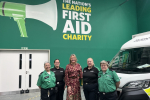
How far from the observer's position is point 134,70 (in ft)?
10.4

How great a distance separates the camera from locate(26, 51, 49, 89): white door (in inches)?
258

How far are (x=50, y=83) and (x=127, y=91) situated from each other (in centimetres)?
176

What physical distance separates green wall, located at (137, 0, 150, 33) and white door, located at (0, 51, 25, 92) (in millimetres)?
7834

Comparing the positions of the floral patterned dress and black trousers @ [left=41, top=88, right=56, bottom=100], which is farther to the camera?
the floral patterned dress

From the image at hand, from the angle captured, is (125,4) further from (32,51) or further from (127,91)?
(127,91)

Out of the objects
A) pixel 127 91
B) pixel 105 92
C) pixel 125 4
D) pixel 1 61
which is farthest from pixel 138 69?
pixel 125 4

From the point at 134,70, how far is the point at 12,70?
17.5 ft

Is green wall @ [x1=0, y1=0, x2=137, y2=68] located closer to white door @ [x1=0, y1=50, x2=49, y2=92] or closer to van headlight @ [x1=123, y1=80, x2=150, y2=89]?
white door @ [x1=0, y1=50, x2=49, y2=92]

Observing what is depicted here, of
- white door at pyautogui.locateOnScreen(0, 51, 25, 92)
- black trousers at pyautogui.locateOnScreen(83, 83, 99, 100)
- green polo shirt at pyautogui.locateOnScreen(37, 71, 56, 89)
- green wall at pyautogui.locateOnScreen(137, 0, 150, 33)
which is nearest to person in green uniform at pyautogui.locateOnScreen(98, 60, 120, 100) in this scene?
black trousers at pyautogui.locateOnScreen(83, 83, 99, 100)

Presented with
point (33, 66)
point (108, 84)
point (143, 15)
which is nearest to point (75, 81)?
point (108, 84)

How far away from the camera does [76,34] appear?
761cm

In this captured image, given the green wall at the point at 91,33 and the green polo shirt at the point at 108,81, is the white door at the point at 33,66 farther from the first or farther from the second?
the green polo shirt at the point at 108,81

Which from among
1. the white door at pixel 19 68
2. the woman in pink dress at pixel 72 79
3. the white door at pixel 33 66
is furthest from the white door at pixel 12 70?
the woman in pink dress at pixel 72 79

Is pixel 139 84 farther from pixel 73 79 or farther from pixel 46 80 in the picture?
pixel 46 80
